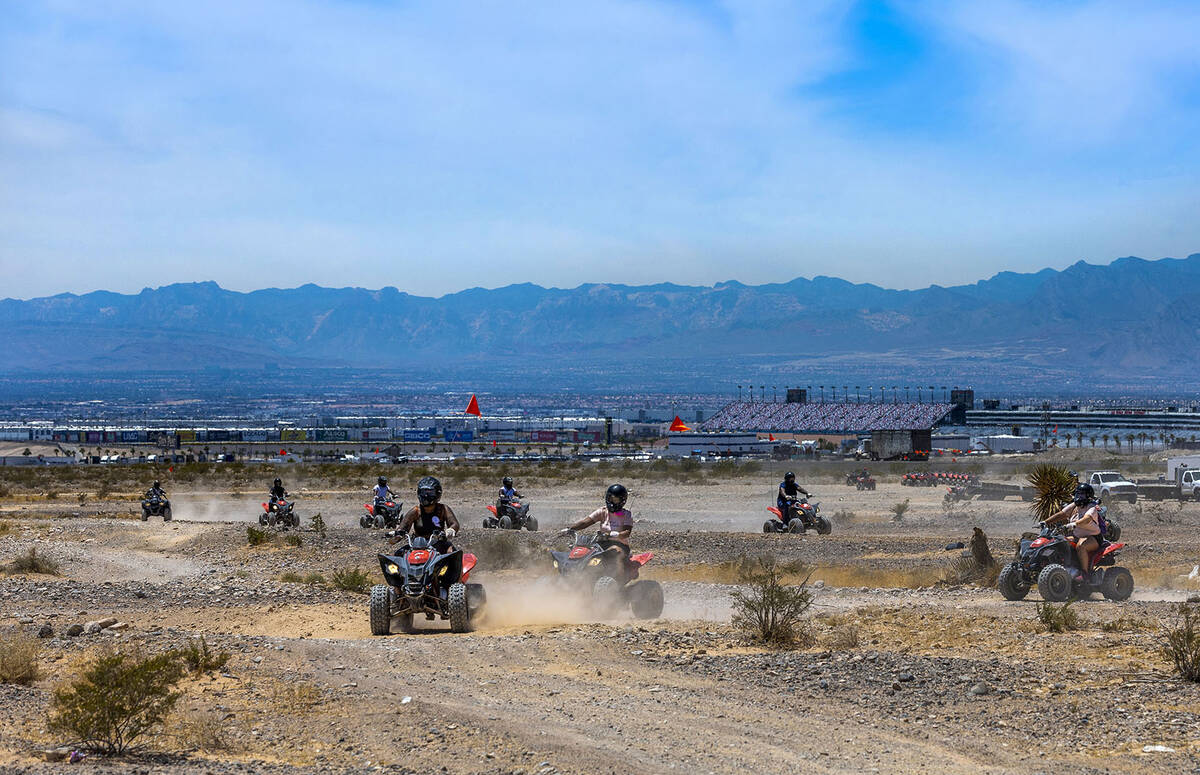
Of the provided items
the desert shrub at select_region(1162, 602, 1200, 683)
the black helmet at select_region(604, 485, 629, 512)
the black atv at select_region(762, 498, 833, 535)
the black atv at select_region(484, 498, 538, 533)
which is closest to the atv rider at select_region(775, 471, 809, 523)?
the black atv at select_region(762, 498, 833, 535)

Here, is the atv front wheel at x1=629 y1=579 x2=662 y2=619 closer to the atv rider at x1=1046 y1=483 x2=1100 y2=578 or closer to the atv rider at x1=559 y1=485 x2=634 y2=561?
the atv rider at x1=559 y1=485 x2=634 y2=561

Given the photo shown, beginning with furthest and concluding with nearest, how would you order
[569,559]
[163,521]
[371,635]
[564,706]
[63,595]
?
[163,521]
[63,595]
[569,559]
[371,635]
[564,706]

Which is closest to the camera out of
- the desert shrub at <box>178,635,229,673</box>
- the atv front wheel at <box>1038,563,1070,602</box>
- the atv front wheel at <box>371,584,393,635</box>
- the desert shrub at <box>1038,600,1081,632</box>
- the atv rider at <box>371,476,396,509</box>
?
Answer: the desert shrub at <box>178,635,229,673</box>

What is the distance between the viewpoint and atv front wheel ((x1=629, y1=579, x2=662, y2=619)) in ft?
54.1

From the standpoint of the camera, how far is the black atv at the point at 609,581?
16.3 m

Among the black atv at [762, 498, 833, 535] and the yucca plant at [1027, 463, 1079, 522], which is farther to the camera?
the black atv at [762, 498, 833, 535]

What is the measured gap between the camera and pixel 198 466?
85.0m

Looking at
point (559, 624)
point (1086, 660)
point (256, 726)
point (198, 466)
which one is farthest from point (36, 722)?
point (198, 466)

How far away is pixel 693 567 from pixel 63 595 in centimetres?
1129

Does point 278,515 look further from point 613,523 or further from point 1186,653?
point 1186,653

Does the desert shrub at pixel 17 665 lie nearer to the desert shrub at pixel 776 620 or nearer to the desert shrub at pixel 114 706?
the desert shrub at pixel 114 706

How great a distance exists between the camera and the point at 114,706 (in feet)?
30.7

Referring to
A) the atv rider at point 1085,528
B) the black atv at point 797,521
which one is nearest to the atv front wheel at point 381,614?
the atv rider at point 1085,528

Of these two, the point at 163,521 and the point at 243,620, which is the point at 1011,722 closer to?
the point at 243,620
